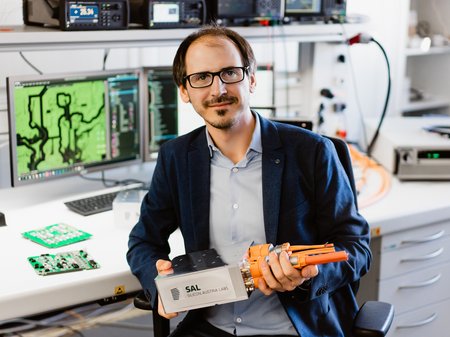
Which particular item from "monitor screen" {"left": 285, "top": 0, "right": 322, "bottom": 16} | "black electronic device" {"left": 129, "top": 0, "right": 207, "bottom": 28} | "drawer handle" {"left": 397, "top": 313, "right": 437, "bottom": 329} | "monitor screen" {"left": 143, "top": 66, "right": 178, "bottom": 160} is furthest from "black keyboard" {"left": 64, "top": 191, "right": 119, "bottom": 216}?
"drawer handle" {"left": 397, "top": 313, "right": 437, "bottom": 329}

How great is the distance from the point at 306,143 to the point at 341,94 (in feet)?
4.22

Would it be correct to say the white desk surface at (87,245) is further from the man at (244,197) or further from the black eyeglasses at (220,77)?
the black eyeglasses at (220,77)

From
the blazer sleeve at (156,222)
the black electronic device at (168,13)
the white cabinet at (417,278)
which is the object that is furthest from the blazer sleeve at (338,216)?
the black electronic device at (168,13)

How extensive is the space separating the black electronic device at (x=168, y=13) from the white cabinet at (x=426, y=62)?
1.28m

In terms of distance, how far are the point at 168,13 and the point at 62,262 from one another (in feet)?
2.91

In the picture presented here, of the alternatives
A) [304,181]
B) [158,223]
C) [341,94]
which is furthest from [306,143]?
[341,94]

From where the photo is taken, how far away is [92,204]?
7.73 ft

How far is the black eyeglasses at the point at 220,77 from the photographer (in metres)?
1.75

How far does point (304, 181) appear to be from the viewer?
180 cm

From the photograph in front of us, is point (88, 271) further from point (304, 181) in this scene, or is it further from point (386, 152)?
point (386, 152)

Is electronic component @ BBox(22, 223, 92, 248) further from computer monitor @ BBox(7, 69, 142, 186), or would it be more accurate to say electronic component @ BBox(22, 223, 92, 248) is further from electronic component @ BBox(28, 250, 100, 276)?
computer monitor @ BBox(7, 69, 142, 186)

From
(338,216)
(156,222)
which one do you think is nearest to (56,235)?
(156,222)

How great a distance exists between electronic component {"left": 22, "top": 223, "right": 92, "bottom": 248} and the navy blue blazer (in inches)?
10.7

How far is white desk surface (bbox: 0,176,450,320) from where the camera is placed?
1.77m
